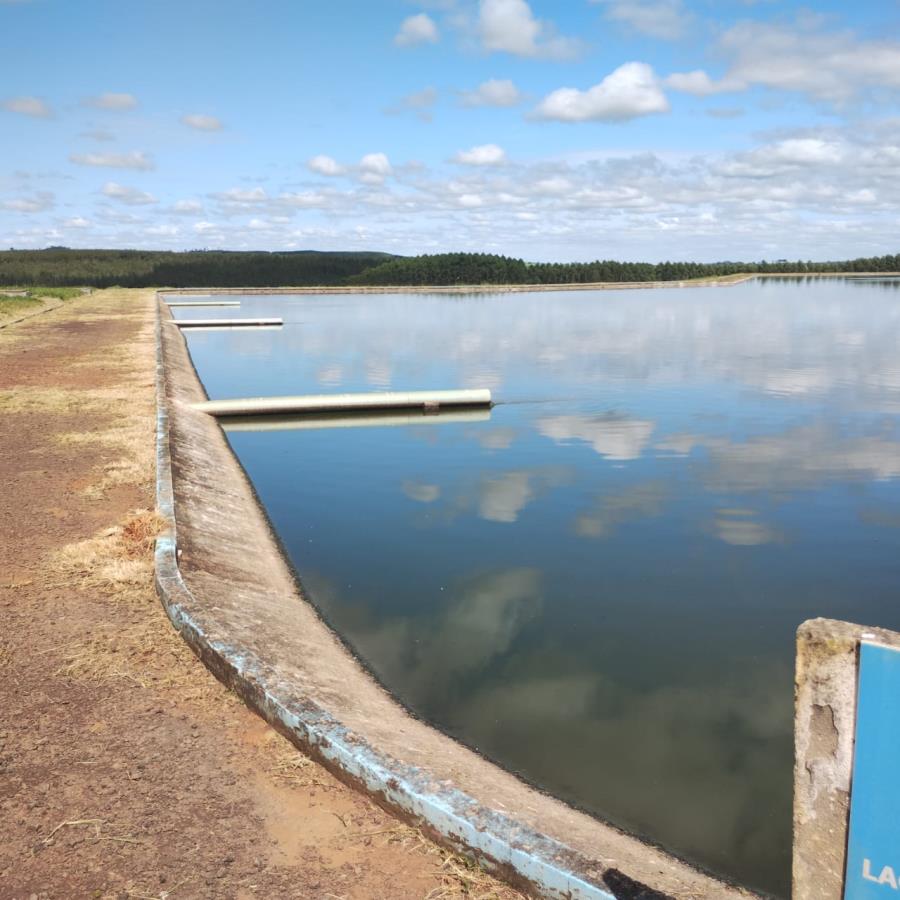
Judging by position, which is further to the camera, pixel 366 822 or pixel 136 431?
pixel 136 431

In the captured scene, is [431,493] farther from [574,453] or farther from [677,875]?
[677,875]

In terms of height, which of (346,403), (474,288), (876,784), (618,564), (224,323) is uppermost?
(474,288)

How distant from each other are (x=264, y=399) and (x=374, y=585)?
36.1 feet

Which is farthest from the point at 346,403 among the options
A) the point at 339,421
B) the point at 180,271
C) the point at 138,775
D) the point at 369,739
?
the point at 180,271

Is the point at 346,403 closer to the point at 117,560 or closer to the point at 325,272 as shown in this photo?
the point at 117,560

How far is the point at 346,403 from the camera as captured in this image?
19953mm

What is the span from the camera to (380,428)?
61.5 ft

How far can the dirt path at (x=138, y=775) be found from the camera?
11.4 ft

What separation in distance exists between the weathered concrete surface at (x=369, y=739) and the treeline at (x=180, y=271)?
108627mm

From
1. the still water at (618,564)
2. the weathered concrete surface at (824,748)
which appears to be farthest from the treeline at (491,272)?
the weathered concrete surface at (824,748)

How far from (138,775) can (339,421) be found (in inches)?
610

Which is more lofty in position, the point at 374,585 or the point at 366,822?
the point at 366,822

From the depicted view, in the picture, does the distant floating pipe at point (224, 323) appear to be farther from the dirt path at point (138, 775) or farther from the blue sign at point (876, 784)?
the blue sign at point (876, 784)

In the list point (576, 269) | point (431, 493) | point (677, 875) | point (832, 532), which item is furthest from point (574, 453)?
point (576, 269)
